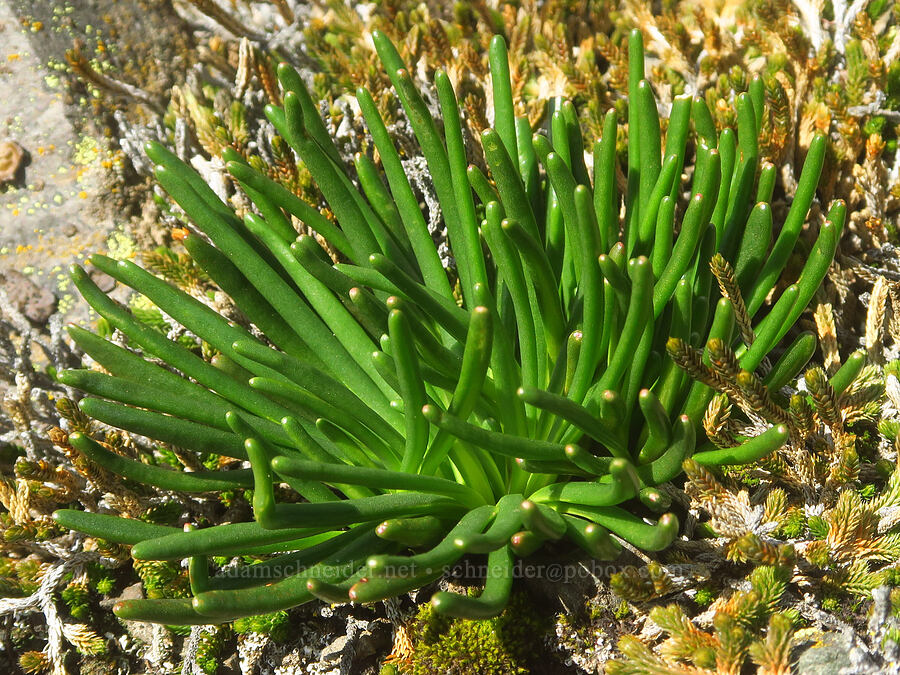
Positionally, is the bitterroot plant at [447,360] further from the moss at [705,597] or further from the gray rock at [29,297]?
the gray rock at [29,297]

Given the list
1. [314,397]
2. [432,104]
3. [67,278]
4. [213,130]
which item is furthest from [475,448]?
[67,278]

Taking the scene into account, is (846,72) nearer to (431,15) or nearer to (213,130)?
(431,15)

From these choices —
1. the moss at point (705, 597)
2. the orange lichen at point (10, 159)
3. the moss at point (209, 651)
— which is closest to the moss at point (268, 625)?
the moss at point (209, 651)

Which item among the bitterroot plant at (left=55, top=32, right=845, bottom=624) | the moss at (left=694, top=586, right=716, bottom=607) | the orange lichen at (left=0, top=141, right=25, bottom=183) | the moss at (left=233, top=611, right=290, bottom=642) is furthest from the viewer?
the orange lichen at (left=0, top=141, right=25, bottom=183)

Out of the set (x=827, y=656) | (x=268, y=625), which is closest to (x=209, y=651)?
(x=268, y=625)

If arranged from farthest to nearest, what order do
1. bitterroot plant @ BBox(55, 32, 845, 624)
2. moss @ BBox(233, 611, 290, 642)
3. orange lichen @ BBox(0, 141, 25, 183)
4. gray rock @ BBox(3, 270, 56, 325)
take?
1. orange lichen @ BBox(0, 141, 25, 183)
2. gray rock @ BBox(3, 270, 56, 325)
3. moss @ BBox(233, 611, 290, 642)
4. bitterroot plant @ BBox(55, 32, 845, 624)

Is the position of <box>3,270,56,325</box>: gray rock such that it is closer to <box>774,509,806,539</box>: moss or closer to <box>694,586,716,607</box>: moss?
<box>694,586,716,607</box>: moss

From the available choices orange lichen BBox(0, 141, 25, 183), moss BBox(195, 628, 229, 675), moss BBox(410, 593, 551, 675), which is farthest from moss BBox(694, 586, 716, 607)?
orange lichen BBox(0, 141, 25, 183)
